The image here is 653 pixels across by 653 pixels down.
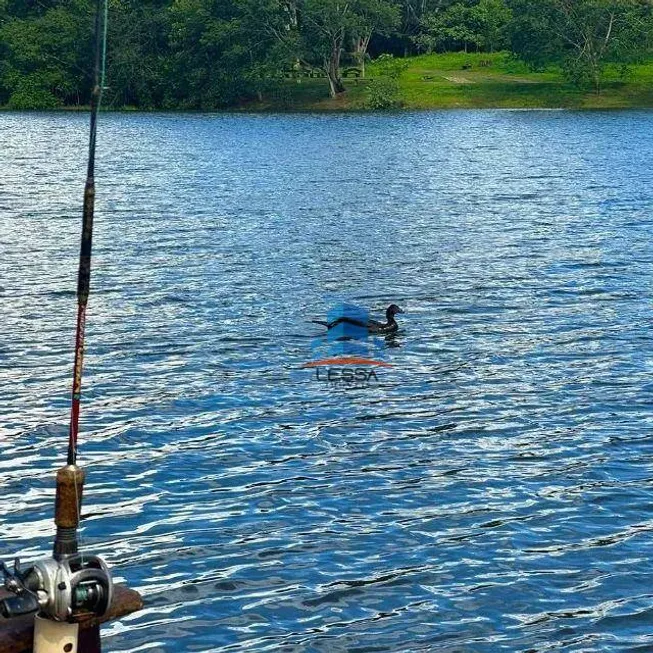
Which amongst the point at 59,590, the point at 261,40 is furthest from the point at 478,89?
the point at 59,590

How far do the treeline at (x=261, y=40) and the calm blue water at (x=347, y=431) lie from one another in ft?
341

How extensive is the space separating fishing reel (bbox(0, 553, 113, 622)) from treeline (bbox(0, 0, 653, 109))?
486 ft

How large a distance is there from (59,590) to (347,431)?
505 inches

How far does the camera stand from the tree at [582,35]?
153500mm

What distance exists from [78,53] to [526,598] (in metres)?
165

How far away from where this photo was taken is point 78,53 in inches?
6777

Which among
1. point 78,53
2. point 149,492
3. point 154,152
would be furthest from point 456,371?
point 78,53

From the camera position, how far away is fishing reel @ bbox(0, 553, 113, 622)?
36.7ft

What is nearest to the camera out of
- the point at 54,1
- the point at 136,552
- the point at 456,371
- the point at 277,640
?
the point at 277,640

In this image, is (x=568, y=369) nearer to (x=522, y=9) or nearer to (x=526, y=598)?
(x=526, y=598)

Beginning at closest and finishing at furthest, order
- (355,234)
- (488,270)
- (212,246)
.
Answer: (488,270)
(212,246)
(355,234)

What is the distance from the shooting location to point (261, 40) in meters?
166

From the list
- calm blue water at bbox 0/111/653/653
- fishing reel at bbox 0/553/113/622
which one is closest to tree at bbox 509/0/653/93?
calm blue water at bbox 0/111/653/653

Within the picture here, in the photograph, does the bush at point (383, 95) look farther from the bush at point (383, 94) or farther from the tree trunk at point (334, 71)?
the tree trunk at point (334, 71)
